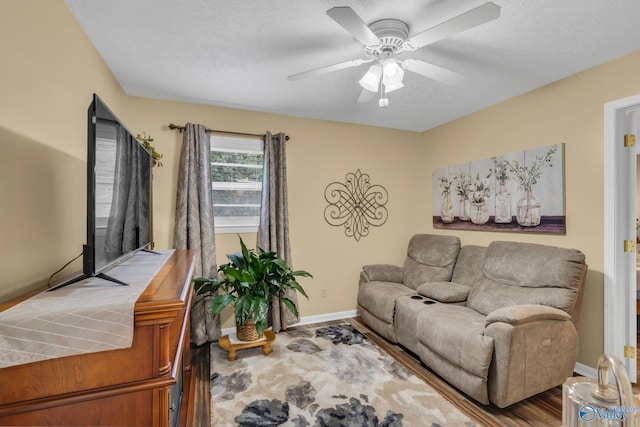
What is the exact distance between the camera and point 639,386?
7.15 ft

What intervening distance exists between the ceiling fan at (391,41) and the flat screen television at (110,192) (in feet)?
3.59

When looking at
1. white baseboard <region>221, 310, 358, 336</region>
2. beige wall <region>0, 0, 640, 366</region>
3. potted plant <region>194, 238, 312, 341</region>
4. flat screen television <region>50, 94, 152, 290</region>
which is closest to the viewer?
flat screen television <region>50, 94, 152, 290</region>

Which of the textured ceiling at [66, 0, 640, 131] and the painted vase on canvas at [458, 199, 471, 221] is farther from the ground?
the textured ceiling at [66, 0, 640, 131]

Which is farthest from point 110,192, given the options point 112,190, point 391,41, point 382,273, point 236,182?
point 382,273

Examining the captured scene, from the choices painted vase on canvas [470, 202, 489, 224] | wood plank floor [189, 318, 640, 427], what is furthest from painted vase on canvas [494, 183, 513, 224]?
wood plank floor [189, 318, 640, 427]

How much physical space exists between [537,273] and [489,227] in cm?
87

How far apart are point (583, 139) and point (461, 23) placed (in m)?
1.82

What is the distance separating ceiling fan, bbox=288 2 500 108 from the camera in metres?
1.37

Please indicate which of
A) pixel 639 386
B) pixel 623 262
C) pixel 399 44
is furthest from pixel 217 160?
pixel 639 386

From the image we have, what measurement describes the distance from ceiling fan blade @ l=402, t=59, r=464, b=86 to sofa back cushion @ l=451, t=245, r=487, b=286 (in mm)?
1813

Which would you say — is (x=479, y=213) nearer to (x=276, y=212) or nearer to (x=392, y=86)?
(x=392, y=86)

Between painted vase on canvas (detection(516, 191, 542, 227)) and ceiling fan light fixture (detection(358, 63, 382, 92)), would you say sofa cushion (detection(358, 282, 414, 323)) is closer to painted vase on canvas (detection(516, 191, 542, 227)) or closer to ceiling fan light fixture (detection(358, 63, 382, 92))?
painted vase on canvas (detection(516, 191, 542, 227))

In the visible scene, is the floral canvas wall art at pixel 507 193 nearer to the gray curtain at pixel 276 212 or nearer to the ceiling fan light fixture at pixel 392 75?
the ceiling fan light fixture at pixel 392 75

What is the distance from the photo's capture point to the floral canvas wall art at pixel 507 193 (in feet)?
8.52
